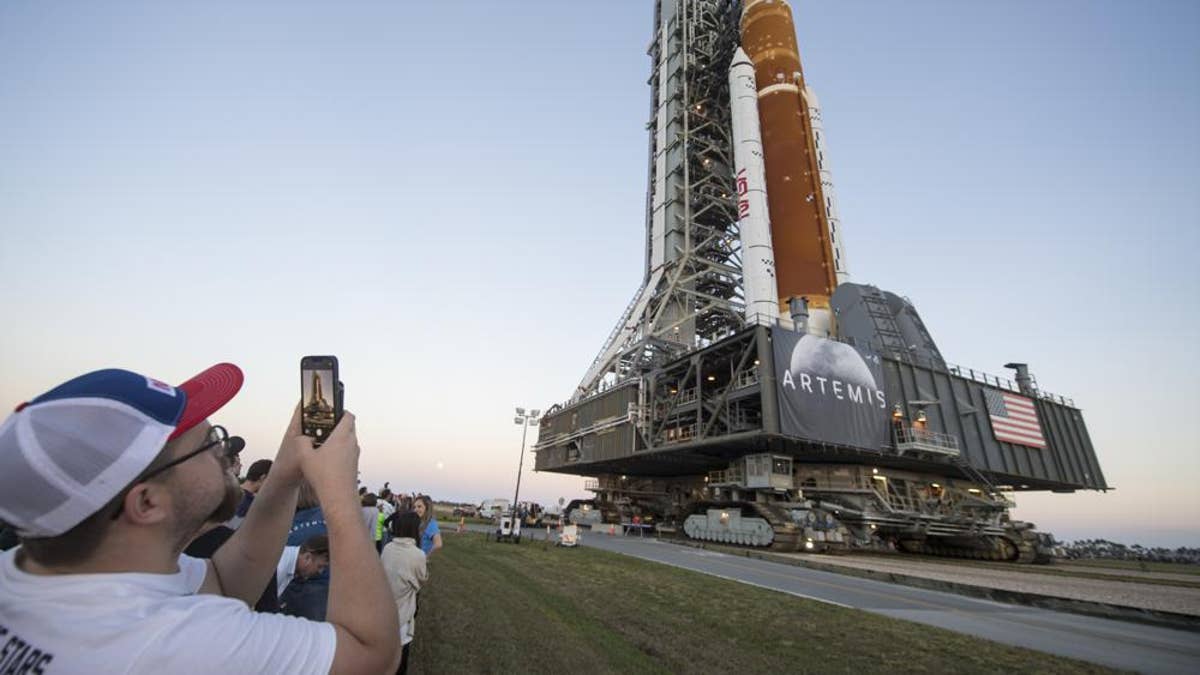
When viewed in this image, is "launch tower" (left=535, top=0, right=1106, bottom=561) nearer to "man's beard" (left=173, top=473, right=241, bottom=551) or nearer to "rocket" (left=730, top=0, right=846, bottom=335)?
"rocket" (left=730, top=0, right=846, bottom=335)

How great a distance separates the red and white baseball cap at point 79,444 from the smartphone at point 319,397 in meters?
0.37

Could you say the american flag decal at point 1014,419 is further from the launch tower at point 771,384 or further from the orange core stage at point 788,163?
the orange core stage at point 788,163

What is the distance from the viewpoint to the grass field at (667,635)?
18.5 ft

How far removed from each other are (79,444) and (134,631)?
49 centimetres

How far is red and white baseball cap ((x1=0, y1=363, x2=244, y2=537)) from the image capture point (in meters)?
1.14

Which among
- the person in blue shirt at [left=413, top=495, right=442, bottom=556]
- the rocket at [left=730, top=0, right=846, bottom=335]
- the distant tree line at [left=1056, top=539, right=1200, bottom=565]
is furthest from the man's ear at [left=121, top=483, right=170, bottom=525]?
the distant tree line at [left=1056, top=539, right=1200, bottom=565]

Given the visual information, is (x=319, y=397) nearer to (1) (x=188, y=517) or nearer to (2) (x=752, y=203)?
(1) (x=188, y=517)

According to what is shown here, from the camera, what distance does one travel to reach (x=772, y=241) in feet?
119

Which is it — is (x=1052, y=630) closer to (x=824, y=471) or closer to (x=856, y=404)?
(x=856, y=404)

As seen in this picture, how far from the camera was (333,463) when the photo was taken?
1524 mm

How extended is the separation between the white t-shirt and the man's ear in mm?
176

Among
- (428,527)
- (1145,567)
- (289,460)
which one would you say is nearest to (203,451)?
(289,460)

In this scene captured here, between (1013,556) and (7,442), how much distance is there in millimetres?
34357

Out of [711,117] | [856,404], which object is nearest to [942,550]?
[856,404]
